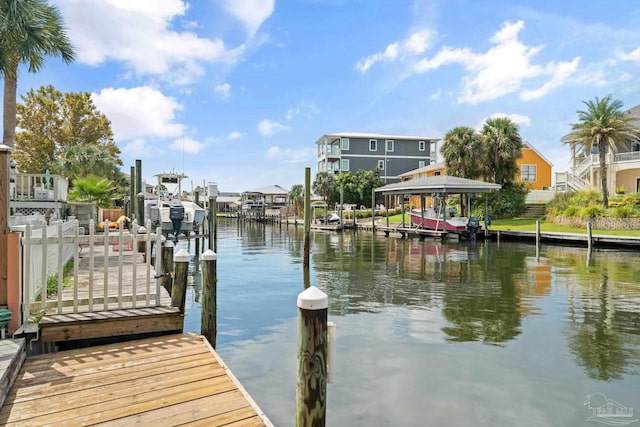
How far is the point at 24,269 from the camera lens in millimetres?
4852

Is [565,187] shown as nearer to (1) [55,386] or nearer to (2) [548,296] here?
(2) [548,296]

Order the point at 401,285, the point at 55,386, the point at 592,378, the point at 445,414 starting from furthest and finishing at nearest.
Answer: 1. the point at 401,285
2. the point at 592,378
3. the point at 445,414
4. the point at 55,386

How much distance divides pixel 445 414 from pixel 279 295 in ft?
24.2

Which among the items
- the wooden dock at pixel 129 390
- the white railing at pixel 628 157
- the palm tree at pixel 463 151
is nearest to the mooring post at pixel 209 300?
the wooden dock at pixel 129 390

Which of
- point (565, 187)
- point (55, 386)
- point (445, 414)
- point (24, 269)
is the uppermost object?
point (565, 187)

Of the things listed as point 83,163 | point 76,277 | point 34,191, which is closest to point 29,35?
point 34,191

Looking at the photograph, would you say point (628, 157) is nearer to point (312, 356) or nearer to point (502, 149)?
point (502, 149)

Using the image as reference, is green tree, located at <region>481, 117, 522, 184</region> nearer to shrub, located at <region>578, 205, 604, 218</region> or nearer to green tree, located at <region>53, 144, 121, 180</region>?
shrub, located at <region>578, 205, 604, 218</region>

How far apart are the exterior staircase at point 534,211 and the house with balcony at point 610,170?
317cm

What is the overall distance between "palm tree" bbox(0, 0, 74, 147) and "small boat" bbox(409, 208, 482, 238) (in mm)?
22769

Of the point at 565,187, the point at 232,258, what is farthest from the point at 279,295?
the point at 565,187

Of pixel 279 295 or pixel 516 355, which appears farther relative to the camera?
pixel 279 295

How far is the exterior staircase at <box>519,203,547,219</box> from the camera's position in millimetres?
35562

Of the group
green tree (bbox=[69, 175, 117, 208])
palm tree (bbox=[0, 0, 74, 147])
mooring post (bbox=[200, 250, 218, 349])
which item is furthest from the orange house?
mooring post (bbox=[200, 250, 218, 349])
